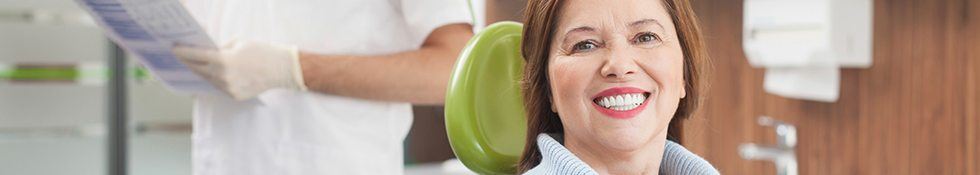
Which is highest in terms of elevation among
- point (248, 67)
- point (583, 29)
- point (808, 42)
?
point (583, 29)

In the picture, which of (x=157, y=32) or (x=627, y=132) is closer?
(x=627, y=132)

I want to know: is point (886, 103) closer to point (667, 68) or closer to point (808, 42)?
point (808, 42)

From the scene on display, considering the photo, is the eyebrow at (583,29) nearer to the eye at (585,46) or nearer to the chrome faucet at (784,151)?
the eye at (585,46)

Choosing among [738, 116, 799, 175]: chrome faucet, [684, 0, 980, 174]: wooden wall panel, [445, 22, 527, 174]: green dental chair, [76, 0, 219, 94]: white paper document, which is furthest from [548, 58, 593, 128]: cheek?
[738, 116, 799, 175]: chrome faucet

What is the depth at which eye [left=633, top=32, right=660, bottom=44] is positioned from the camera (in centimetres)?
83

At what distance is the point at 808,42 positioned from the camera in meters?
2.21

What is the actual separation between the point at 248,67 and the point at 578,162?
63 cm

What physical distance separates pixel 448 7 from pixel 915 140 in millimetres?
1236

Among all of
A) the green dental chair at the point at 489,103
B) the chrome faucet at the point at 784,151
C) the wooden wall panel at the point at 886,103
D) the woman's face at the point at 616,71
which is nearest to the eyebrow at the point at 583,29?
the woman's face at the point at 616,71

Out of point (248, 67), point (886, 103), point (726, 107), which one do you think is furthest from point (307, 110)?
point (726, 107)

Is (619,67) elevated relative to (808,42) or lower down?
elevated

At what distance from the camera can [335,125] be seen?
141cm

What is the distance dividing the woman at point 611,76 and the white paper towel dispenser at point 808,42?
1.37 metres

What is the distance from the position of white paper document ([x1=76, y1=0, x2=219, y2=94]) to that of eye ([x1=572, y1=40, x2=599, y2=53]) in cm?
48
